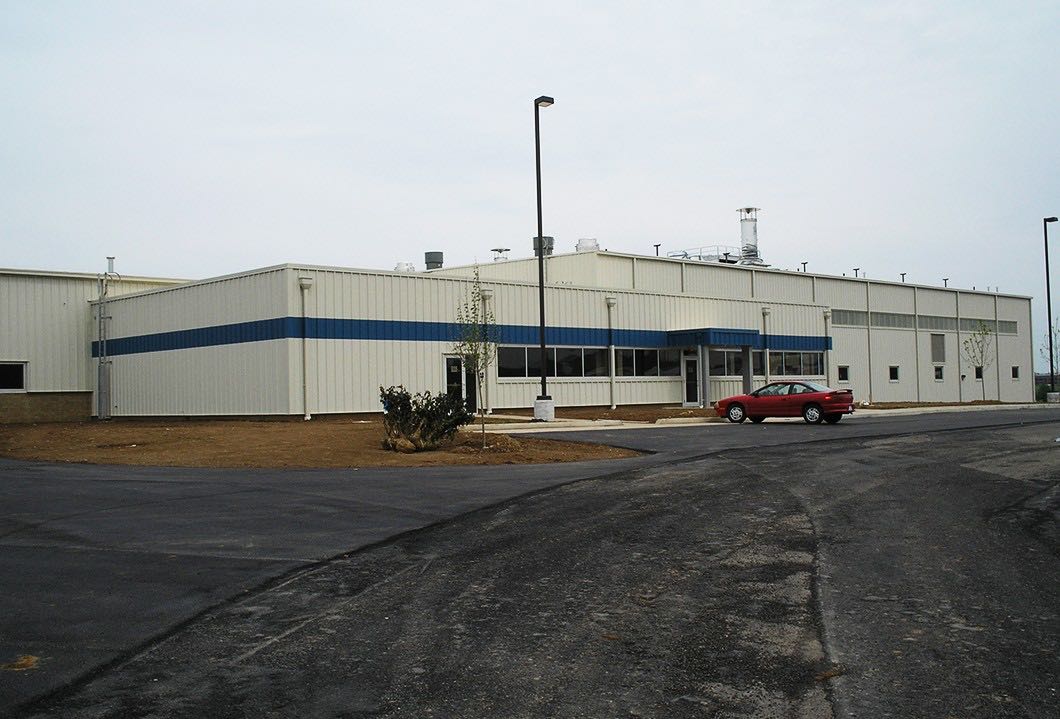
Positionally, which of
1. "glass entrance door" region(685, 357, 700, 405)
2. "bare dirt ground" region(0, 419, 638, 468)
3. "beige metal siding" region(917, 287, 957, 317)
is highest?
"beige metal siding" region(917, 287, 957, 317)

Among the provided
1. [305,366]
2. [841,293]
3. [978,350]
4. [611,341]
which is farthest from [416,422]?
[978,350]

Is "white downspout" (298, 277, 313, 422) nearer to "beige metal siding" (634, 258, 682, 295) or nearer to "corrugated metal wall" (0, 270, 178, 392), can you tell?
"corrugated metal wall" (0, 270, 178, 392)

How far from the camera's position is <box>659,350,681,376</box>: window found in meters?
44.6

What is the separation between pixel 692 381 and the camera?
149 feet

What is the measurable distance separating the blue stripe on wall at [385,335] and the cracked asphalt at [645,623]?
22.0 m

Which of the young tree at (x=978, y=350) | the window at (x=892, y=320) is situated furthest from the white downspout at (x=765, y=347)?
the young tree at (x=978, y=350)

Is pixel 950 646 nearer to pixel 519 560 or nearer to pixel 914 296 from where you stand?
pixel 519 560

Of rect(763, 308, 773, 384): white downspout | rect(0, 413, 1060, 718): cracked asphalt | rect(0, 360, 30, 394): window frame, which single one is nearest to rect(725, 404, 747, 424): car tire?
rect(763, 308, 773, 384): white downspout

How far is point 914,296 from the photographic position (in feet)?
205

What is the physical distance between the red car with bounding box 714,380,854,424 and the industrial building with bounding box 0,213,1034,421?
813cm

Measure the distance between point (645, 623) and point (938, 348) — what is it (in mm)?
62006

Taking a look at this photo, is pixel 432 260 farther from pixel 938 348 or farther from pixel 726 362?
pixel 938 348

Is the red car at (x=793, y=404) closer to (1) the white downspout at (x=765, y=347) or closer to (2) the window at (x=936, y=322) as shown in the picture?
(1) the white downspout at (x=765, y=347)

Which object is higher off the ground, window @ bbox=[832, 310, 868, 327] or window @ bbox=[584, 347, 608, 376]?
window @ bbox=[832, 310, 868, 327]
